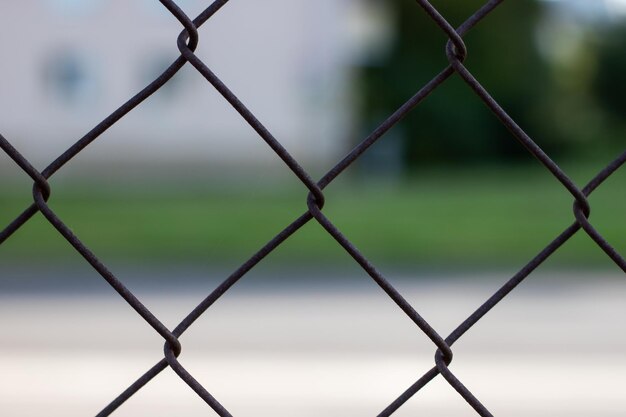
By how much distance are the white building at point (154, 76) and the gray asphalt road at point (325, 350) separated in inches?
384

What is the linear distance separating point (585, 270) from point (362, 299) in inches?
98.7

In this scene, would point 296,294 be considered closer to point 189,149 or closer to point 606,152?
point 189,149

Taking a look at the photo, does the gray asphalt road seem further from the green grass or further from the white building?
the white building

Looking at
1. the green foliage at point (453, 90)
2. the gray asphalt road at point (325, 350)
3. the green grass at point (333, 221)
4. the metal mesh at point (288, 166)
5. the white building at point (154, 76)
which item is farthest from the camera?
the green foliage at point (453, 90)

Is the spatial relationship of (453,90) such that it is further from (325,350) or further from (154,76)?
(325,350)

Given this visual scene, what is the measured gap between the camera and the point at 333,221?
10672 millimetres

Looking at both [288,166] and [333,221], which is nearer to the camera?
[288,166]

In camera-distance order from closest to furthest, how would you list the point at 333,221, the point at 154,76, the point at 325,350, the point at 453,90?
the point at 325,350
the point at 333,221
the point at 154,76
the point at 453,90

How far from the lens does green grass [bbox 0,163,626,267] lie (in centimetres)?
950

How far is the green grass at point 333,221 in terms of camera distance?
950 cm

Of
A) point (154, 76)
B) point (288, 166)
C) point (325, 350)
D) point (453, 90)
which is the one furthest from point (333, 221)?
point (453, 90)

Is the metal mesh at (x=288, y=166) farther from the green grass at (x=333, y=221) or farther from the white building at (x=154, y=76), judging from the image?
the white building at (x=154, y=76)

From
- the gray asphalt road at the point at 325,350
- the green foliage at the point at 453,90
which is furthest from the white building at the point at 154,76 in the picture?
the gray asphalt road at the point at 325,350

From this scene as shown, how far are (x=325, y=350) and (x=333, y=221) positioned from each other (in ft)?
14.5
